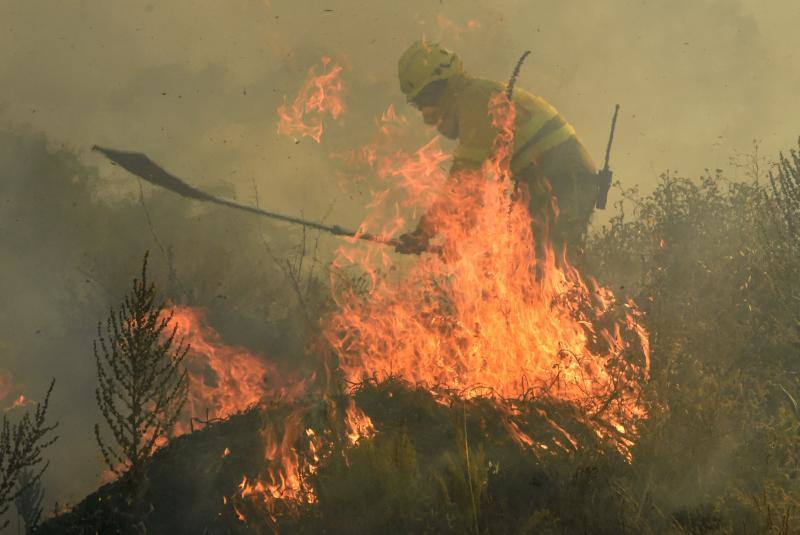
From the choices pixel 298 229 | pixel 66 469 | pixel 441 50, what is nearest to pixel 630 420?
pixel 441 50

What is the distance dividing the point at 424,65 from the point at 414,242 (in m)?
2.43

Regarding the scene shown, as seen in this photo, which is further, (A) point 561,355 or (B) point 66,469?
(B) point 66,469

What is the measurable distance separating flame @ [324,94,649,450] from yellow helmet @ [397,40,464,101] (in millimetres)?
908

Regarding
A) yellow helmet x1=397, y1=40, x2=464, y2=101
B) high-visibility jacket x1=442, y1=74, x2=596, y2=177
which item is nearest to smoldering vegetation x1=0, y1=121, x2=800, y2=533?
high-visibility jacket x1=442, y1=74, x2=596, y2=177

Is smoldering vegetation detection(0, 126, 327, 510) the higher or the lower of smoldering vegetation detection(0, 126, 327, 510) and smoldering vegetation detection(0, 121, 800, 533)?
the higher

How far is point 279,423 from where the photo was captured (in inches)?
285

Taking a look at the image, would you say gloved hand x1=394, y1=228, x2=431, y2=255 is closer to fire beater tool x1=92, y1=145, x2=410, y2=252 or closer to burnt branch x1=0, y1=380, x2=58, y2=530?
fire beater tool x1=92, y1=145, x2=410, y2=252

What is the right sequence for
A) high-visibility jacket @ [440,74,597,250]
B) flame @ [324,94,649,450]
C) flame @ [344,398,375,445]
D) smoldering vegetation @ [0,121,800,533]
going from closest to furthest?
smoldering vegetation @ [0,121,800,533], flame @ [344,398,375,445], flame @ [324,94,649,450], high-visibility jacket @ [440,74,597,250]

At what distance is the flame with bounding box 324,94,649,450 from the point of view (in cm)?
745

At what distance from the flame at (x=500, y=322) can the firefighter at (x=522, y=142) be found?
184mm

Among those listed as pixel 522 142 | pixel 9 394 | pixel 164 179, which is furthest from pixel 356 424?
pixel 9 394

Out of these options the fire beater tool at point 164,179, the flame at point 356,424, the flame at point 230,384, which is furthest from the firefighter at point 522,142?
the flame at point 230,384

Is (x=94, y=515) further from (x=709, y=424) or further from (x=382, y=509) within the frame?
(x=709, y=424)

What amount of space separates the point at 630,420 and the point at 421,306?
3.19 metres
